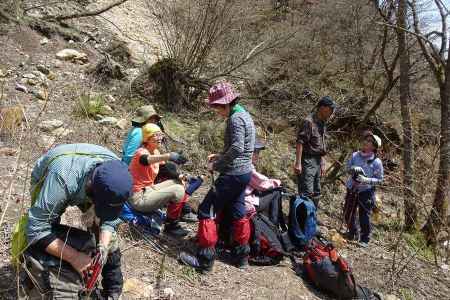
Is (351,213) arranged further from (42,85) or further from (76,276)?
(42,85)

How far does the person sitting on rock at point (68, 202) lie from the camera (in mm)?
2104

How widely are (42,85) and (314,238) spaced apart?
4.56 m

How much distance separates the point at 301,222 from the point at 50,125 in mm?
3330

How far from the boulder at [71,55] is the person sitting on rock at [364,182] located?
4.95 metres

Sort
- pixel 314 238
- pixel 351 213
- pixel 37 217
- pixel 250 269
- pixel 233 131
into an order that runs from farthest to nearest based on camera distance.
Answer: pixel 351 213 < pixel 314 238 < pixel 250 269 < pixel 233 131 < pixel 37 217

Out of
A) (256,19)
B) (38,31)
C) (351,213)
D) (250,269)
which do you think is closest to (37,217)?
(250,269)

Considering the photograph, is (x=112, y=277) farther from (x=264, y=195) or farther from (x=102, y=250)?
(x=264, y=195)

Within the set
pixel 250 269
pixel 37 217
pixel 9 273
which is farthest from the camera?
pixel 250 269

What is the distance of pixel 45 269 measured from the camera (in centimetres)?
232

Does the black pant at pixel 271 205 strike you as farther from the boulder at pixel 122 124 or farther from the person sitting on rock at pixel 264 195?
the boulder at pixel 122 124

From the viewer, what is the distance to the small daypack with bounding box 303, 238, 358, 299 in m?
3.87

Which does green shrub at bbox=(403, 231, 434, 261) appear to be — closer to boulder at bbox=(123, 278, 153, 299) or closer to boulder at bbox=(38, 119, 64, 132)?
boulder at bbox=(123, 278, 153, 299)

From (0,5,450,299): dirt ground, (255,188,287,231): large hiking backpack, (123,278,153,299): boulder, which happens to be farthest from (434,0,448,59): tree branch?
(123,278,153,299): boulder

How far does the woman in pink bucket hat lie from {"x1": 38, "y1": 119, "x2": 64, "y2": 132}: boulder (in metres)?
2.79
